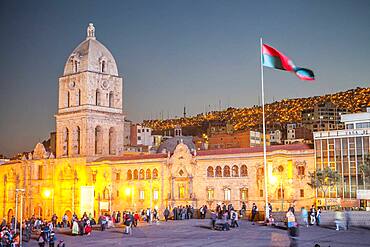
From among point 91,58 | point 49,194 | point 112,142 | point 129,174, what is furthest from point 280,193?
point 49,194

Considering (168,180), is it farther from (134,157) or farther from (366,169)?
(366,169)

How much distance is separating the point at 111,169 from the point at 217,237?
4806 centimetres

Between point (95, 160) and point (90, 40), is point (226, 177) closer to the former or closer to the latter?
point (95, 160)

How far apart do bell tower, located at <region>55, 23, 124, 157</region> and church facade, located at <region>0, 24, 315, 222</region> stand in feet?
0.47

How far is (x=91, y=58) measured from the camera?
91312 mm

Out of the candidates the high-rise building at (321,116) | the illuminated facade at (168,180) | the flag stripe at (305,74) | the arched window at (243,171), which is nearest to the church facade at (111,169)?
the arched window at (243,171)

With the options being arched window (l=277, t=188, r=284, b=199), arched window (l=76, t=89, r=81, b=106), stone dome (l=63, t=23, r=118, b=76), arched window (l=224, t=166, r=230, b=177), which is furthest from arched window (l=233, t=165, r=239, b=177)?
arched window (l=76, t=89, r=81, b=106)

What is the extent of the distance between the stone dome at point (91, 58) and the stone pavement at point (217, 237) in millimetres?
49065

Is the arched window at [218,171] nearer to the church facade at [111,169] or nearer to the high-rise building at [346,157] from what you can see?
the church facade at [111,169]

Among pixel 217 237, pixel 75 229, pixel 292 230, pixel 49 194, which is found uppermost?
pixel 49 194

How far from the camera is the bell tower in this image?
90250mm

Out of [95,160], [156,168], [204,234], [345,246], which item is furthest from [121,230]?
[95,160]

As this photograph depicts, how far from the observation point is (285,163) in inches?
2709

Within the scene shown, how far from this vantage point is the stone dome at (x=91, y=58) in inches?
3602
